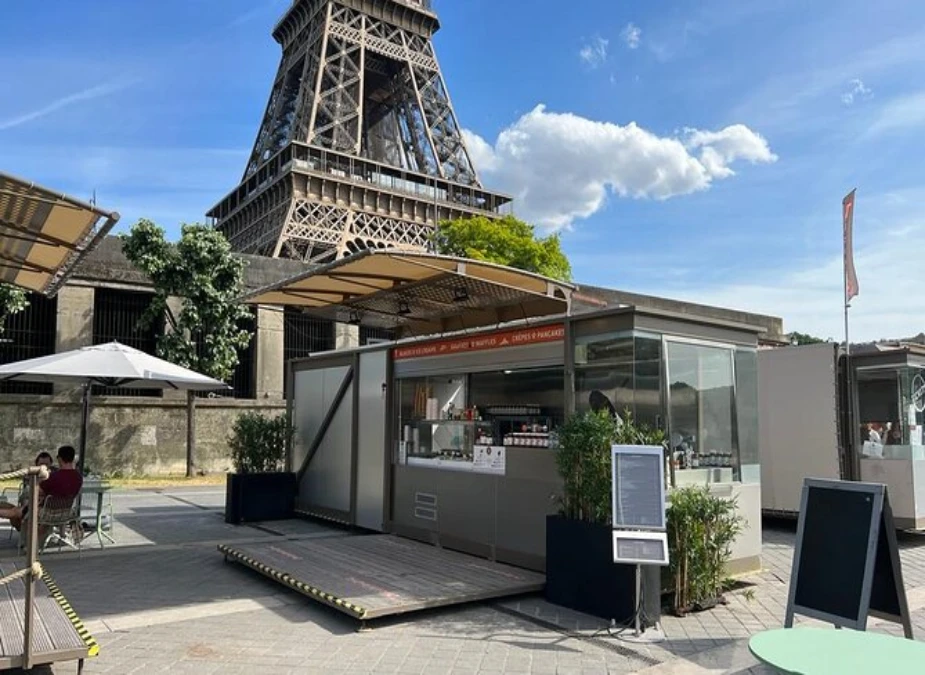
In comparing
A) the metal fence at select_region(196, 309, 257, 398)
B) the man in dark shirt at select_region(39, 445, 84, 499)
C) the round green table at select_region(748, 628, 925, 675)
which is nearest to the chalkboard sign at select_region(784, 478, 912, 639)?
the round green table at select_region(748, 628, 925, 675)

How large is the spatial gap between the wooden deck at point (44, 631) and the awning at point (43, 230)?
2743 millimetres

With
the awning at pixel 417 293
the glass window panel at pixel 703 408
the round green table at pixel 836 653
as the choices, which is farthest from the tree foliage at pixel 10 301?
the round green table at pixel 836 653

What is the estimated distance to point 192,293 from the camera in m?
17.5

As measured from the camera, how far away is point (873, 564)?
4500 millimetres

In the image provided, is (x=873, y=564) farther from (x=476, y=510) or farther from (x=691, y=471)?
(x=476, y=510)

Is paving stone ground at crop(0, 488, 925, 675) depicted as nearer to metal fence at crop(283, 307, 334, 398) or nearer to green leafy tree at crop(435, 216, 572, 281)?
metal fence at crop(283, 307, 334, 398)

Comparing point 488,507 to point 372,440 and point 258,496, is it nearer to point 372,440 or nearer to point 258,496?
point 372,440

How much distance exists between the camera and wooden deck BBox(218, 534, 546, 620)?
581 centimetres

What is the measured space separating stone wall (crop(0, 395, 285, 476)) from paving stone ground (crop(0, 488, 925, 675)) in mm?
9600

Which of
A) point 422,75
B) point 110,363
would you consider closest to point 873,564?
point 110,363

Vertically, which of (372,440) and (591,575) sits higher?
(372,440)

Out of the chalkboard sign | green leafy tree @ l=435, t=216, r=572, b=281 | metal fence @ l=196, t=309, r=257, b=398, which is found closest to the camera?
the chalkboard sign

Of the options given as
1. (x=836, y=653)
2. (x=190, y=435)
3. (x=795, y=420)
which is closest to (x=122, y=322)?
(x=190, y=435)

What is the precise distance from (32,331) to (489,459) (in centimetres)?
1465
